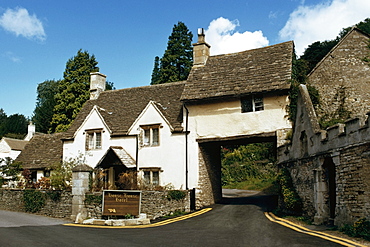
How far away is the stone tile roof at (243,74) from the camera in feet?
70.9

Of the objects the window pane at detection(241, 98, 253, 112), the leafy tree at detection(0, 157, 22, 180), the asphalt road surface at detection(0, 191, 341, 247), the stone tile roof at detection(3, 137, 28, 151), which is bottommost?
the asphalt road surface at detection(0, 191, 341, 247)

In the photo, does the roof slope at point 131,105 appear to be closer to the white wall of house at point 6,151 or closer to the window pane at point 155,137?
the window pane at point 155,137

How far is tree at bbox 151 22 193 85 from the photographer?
166ft

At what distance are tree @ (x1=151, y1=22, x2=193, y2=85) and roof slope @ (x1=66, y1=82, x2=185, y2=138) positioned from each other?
824 inches

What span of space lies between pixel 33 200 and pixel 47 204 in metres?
1.26

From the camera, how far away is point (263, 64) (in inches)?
914

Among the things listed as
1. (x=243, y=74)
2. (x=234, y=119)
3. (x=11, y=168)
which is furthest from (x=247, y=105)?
(x=11, y=168)

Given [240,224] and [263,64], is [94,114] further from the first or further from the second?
[240,224]

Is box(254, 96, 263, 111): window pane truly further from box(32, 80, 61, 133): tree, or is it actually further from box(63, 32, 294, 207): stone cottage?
box(32, 80, 61, 133): tree

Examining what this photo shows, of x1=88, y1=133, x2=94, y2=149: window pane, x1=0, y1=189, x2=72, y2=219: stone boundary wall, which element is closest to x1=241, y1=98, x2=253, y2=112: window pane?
x1=0, y1=189, x2=72, y2=219: stone boundary wall

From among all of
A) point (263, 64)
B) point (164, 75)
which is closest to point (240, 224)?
point (263, 64)

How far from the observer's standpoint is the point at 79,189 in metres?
18.9

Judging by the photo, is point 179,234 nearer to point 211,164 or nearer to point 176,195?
point 176,195

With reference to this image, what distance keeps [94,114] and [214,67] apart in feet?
30.6
